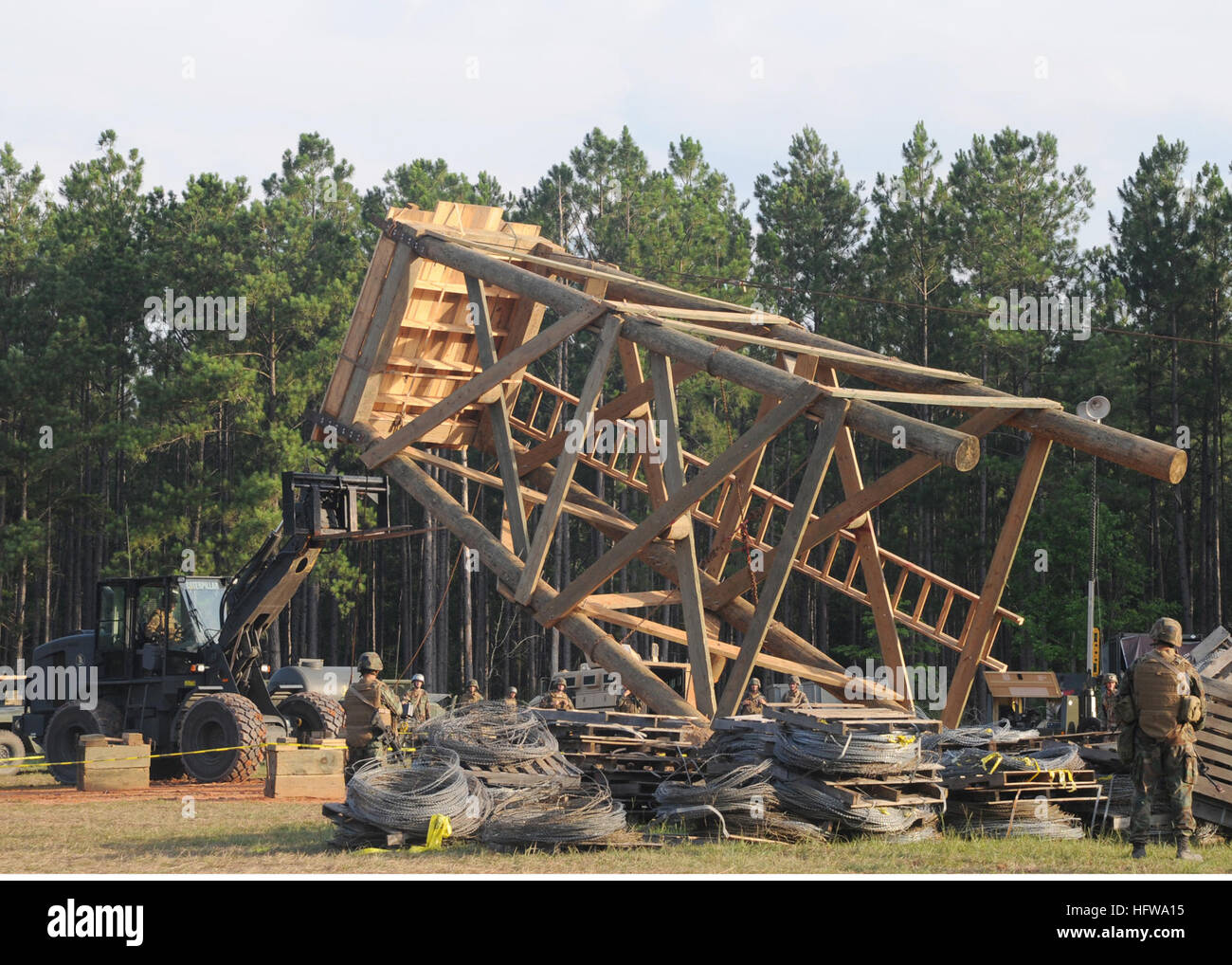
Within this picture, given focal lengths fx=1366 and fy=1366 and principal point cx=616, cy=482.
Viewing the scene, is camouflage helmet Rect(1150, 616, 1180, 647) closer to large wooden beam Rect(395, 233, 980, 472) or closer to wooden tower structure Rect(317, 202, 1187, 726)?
large wooden beam Rect(395, 233, 980, 472)

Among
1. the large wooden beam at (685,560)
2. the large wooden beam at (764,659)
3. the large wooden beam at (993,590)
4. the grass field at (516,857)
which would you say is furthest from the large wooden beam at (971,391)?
the grass field at (516,857)

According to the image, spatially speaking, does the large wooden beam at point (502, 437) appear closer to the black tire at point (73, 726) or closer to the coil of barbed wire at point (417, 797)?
the coil of barbed wire at point (417, 797)

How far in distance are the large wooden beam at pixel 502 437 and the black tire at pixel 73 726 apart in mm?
9322

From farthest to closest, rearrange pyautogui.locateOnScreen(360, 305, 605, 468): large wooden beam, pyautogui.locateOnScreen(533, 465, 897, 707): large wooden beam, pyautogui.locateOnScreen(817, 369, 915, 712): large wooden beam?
pyautogui.locateOnScreen(533, 465, 897, 707): large wooden beam → pyautogui.locateOnScreen(817, 369, 915, 712): large wooden beam → pyautogui.locateOnScreen(360, 305, 605, 468): large wooden beam

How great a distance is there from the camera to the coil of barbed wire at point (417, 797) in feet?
36.7

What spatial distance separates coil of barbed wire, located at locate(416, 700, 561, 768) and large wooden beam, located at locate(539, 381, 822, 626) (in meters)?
1.55

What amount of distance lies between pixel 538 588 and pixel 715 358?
3403 mm

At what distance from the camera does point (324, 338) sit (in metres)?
48.6

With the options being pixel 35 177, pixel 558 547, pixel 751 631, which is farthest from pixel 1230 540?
pixel 35 177

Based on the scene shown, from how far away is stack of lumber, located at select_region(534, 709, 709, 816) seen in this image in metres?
13.2

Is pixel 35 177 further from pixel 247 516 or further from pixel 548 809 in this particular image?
pixel 548 809

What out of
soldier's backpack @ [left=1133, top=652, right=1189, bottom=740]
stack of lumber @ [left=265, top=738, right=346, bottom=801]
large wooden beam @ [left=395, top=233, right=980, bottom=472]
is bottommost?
stack of lumber @ [left=265, top=738, right=346, bottom=801]

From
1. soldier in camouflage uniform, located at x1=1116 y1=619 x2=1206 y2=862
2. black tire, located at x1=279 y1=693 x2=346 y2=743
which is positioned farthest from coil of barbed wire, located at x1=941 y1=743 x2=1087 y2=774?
black tire, located at x1=279 y1=693 x2=346 y2=743

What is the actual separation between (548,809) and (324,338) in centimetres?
3917
